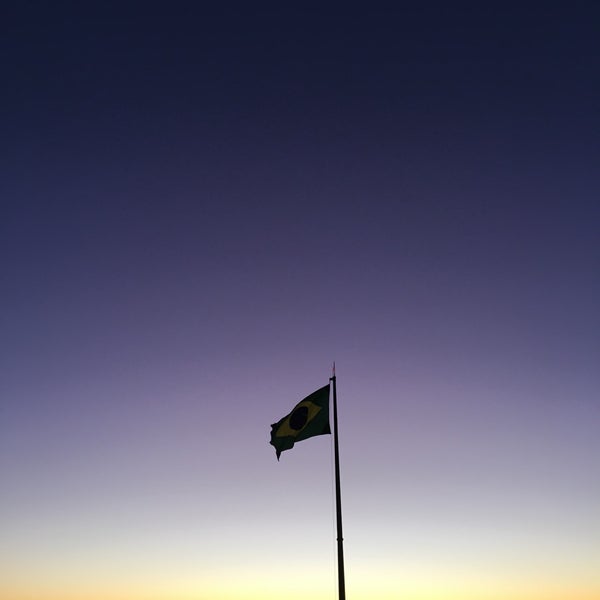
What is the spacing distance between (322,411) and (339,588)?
6221 mm

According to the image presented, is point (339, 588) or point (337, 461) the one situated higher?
point (337, 461)

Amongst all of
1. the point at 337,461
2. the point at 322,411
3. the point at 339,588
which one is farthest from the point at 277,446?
the point at 339,588

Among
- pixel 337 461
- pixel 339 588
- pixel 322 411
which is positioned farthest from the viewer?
pixel 322 411

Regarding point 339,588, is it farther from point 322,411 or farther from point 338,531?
point 322,411

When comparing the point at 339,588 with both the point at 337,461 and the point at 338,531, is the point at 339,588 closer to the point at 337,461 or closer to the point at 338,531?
the point at 338,531

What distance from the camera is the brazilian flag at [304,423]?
23500mm

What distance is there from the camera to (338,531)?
20406 mm

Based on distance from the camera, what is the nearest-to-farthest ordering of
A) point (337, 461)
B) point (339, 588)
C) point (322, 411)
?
point (339, 588)
point (337, 461)
point (322, 411)

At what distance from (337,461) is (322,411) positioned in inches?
109

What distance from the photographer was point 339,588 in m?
19.8

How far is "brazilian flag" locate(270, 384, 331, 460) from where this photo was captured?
23.5 meters

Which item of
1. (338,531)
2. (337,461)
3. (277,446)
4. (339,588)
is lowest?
(339,588)

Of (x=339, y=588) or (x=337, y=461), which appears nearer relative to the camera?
(x=339, y=588)

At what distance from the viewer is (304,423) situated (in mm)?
24188
